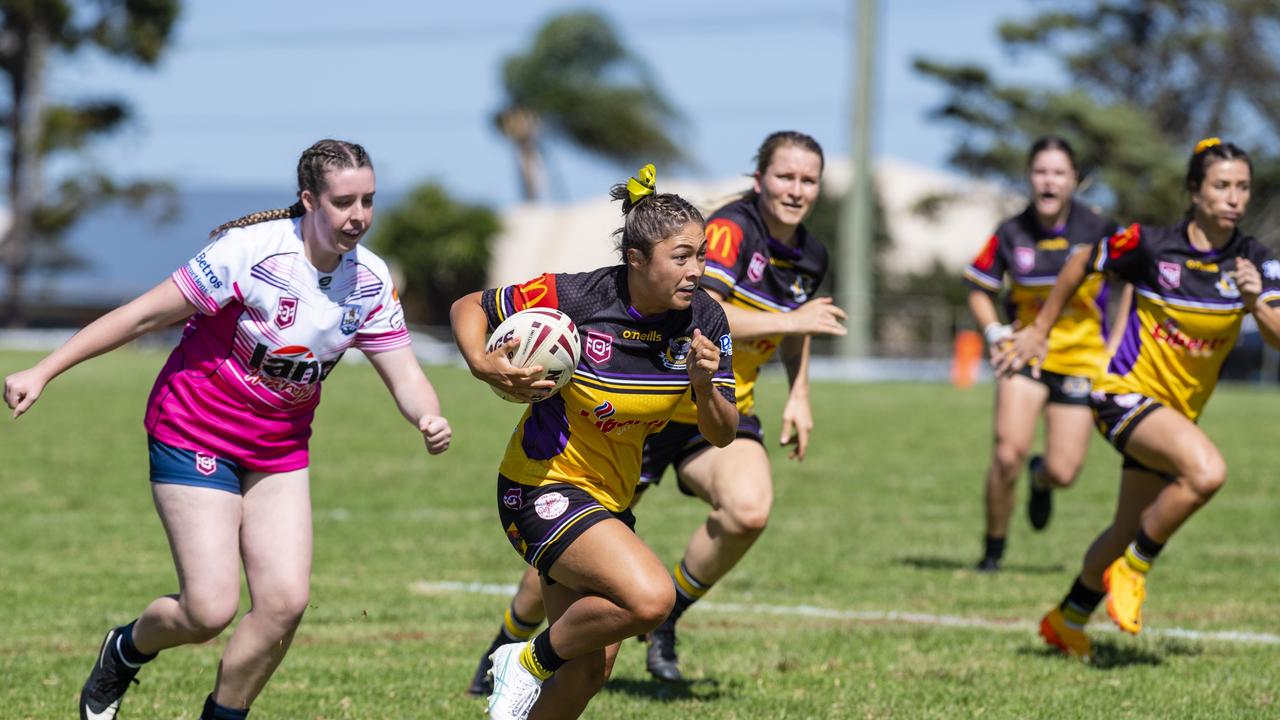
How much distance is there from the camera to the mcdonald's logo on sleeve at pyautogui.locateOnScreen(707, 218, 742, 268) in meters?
6.94

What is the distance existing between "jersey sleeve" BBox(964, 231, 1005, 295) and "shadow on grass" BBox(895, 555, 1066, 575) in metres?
1.80

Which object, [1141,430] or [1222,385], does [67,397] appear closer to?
[1141,430]

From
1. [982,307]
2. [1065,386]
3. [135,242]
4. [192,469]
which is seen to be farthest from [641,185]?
[135,242]

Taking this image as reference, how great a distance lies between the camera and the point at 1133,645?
25.3 feet

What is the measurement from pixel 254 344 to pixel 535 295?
1.00 m

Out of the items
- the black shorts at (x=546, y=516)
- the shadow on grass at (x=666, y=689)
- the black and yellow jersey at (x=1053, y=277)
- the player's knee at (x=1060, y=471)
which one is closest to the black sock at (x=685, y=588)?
the shadow on grass at (x=666, y=689)

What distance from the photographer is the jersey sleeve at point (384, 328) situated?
568cm

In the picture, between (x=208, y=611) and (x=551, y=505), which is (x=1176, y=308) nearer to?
(x=551, y=505)

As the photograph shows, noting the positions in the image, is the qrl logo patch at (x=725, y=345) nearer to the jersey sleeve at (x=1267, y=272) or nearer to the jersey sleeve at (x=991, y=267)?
the jersey sleeve at (x=1267, y=272)

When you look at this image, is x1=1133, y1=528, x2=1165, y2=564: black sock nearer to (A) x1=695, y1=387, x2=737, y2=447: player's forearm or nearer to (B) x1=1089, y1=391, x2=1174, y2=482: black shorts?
(B) x1=1089, y1=391, x2=1174, y2=482: black shorts

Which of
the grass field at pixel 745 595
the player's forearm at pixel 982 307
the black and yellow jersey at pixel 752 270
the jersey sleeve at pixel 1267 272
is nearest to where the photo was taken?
the grass field at pixel 745 595

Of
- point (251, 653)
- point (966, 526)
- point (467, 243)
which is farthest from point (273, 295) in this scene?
point (467, 243)

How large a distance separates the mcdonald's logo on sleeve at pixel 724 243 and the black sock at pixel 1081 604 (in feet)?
7.19

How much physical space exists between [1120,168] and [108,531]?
38.8 m
